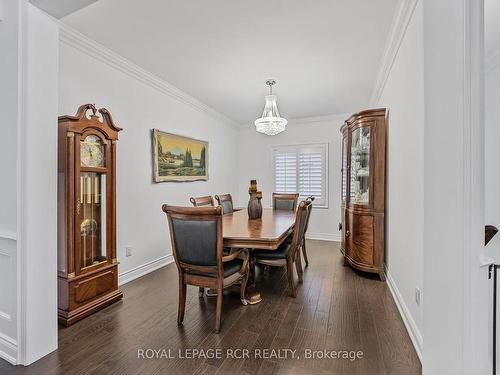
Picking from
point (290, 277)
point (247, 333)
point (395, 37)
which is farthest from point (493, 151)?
point (247, 333)

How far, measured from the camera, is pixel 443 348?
1188 millimetres

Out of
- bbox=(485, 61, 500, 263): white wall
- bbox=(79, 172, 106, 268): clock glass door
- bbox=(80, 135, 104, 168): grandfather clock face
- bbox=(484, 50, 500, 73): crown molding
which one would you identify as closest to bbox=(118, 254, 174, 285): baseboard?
bbox=(79, 172, 106, 268): clock glass door

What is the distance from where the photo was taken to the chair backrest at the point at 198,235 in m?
1.99

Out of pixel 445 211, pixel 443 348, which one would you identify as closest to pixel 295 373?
pixel 443 348

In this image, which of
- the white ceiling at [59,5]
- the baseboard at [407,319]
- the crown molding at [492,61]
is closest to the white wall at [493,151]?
the crown molding at [492,61]

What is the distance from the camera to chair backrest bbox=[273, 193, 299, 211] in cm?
434

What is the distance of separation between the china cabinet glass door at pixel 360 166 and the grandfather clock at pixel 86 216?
291 cm

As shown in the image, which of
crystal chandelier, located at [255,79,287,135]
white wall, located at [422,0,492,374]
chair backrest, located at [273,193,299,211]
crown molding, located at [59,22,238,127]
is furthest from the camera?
chair backrest, located at [273,193,299,211]

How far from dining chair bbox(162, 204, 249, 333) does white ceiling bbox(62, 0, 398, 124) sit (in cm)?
166

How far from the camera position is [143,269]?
134 inches

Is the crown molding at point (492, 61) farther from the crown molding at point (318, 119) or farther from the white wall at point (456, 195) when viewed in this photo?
the crown molding at point (318, 119)

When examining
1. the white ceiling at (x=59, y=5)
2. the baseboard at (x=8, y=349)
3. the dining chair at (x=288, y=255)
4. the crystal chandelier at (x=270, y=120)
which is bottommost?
the baseboard at (x=8, y=349)

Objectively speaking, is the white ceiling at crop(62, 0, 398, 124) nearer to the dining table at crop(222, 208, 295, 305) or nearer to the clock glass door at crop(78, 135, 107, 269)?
the clock glass door at crop(78, 135, 107, 269)

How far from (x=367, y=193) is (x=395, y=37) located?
1.70 meters
